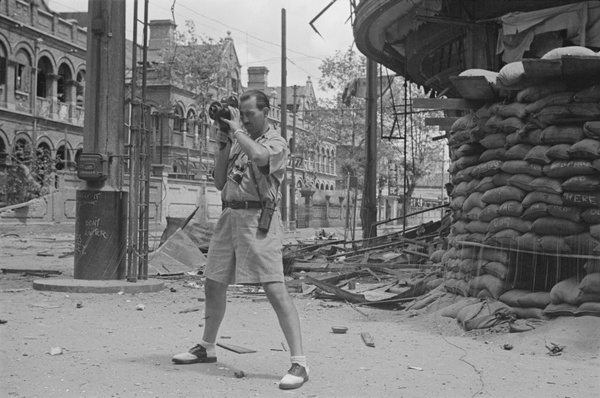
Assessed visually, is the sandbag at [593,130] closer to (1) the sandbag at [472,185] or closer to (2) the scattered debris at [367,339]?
(1) the sandbag at [472,185]

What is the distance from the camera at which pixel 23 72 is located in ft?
121

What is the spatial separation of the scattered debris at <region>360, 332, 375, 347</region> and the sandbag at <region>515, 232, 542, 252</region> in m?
1.73

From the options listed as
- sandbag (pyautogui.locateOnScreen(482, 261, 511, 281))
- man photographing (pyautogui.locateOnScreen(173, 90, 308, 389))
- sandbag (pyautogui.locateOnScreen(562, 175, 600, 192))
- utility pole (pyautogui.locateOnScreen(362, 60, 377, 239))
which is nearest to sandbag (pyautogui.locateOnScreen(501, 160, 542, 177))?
sandbag (pyautogui.locateOnScreen(562, 175, 600, 192))

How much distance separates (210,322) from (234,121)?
4.56 ft

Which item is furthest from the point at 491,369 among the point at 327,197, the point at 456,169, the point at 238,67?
the point at 238,67

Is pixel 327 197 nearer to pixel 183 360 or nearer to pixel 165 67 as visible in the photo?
pixel 165 67

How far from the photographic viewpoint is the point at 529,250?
695 centimetres

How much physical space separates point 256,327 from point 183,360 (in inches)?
86.3

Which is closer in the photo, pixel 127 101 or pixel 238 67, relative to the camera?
pixel 127 101

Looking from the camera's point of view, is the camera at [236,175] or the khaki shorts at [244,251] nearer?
the khaki shorts at [244,251]

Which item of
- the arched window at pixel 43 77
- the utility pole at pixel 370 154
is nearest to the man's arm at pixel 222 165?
the utility pole at pixel 370 154

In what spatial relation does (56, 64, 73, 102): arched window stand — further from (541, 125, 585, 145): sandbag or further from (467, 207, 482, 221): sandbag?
(541, 125, 585, 145): sandbag

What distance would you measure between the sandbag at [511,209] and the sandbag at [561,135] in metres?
0.64

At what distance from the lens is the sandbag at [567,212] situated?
6523 mm
